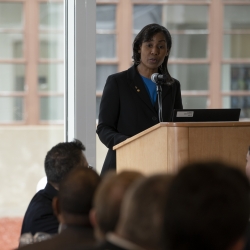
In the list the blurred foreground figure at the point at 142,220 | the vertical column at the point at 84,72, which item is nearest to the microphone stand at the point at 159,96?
the vertical column at the point at 84,72

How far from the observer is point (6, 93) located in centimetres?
518

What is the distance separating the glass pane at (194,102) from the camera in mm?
6758

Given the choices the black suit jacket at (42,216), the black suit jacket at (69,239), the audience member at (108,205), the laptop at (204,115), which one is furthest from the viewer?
the laptop at (204,115)

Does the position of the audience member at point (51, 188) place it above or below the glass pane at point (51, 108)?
below

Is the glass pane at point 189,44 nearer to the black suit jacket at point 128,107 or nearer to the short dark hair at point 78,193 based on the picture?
the black suit jacket at point 128,107

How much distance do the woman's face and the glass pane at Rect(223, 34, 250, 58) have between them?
134 inches

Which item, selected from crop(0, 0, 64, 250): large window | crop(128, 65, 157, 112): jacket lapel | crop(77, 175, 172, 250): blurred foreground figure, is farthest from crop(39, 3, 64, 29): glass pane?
crop(77, 175, 172, 250): blurred foreground figure

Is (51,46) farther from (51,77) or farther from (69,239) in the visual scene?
(69,239)

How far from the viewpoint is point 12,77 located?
17.2 feet

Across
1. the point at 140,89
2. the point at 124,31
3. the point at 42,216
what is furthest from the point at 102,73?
the point at 42,216

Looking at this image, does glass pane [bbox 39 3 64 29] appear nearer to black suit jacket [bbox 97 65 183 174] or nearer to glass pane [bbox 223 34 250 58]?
black suit jacket [bbox 97 65 183 174]

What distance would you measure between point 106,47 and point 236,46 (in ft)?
4.81

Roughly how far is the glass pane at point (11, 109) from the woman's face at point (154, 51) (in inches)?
75.4

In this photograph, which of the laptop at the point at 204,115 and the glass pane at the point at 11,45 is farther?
the glass pane at the point at 11,45
